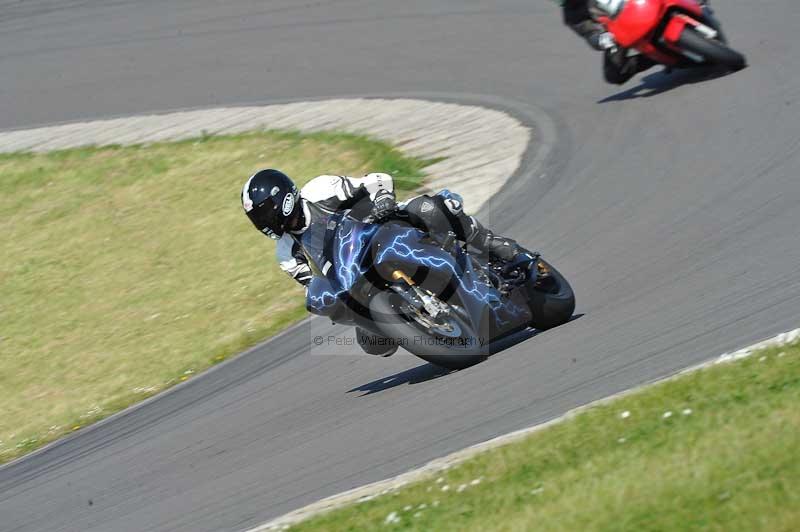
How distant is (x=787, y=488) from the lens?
177 inches

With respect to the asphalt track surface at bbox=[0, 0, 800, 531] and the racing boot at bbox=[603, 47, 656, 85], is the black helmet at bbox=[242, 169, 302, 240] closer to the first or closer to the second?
the asphalt track surface at bbox=[0, 0, 800, 531]

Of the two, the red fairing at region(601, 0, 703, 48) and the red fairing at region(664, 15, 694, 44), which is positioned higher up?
the red fairing at region(601, 0, 703, 48)

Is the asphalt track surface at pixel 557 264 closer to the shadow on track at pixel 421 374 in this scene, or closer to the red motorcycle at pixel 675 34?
the shadow on track at pixel 421 374

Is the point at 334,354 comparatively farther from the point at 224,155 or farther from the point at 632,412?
the point at 224,155

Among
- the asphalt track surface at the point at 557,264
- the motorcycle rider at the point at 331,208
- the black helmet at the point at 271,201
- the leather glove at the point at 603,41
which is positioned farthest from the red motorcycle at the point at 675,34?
the black helmet at the point at 271,201

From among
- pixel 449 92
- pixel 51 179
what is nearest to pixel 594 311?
pixel 449 92

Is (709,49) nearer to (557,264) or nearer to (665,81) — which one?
(665,81)

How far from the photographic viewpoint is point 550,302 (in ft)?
27.3

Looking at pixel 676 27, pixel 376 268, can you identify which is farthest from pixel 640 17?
pixel 376 268

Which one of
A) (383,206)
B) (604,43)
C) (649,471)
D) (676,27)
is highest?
(383,206)

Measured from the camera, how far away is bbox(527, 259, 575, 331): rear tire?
8312 mm

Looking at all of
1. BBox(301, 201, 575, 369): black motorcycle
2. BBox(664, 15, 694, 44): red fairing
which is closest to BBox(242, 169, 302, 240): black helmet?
BBox(301, 201, 575, 369): black motorcycle

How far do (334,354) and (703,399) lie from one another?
4.41 m

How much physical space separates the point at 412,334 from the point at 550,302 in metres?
1.21
